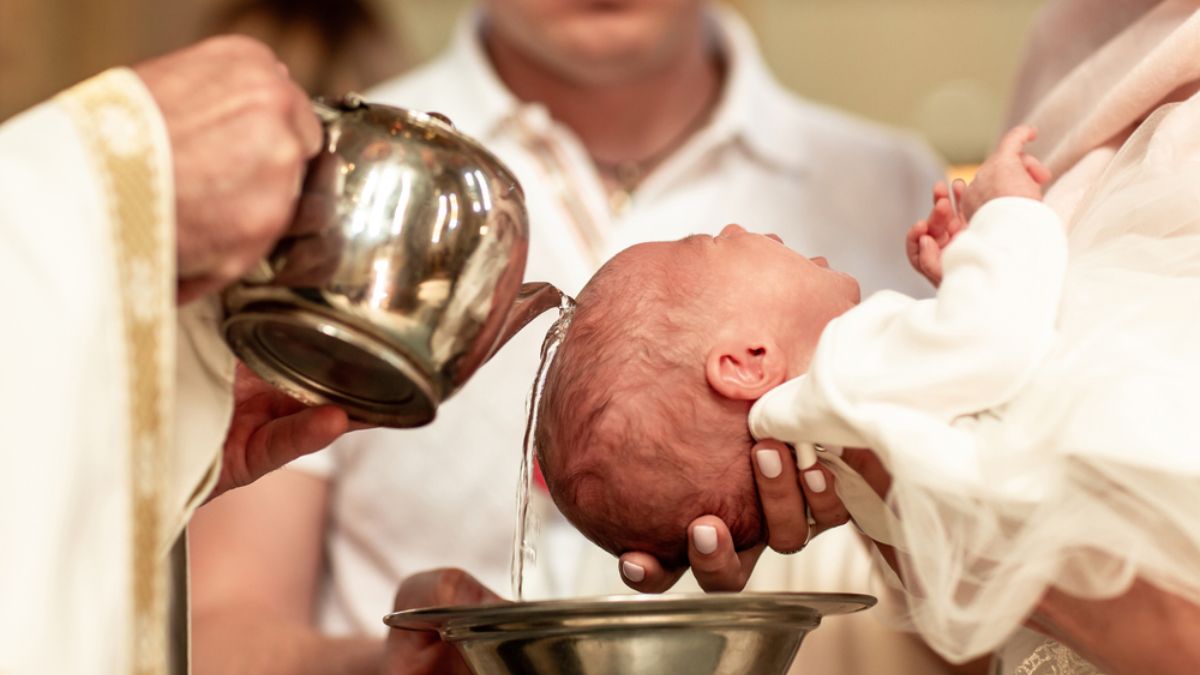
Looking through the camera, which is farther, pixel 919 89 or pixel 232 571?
pixel 919 89

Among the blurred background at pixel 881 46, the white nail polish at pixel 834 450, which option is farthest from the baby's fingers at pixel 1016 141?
the blurred background at pixel 881 46

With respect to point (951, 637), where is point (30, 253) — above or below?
above

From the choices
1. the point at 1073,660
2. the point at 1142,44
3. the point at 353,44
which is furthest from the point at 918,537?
the point at 353,44

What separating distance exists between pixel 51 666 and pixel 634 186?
1388 mm

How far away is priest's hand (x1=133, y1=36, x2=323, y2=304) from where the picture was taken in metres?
0.85

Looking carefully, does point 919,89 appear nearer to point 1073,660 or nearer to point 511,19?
point 511,19

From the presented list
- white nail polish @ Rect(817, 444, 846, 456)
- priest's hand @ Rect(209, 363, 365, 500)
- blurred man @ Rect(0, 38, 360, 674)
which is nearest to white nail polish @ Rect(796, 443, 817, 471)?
white nail polish @ Rect(817, 444, 846, 456)

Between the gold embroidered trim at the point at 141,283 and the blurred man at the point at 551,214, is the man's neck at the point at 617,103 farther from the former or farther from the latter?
the gold embroidered trim at the point at 141,283

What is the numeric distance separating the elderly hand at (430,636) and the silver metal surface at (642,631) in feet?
0.78

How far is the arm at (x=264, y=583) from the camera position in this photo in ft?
4.80

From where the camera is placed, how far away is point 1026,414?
3.11 feet

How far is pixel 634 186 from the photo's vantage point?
2.08 metres

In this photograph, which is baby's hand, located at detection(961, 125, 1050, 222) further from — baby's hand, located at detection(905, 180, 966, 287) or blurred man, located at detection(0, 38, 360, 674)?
blurred man, located at detection(0, 38, 360, 674)

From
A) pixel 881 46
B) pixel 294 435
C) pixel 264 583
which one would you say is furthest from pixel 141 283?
pixel 881 46
